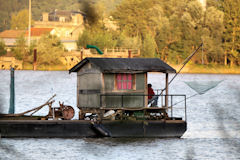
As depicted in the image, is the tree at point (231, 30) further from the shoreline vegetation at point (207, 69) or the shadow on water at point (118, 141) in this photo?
the shadow on water at point (118, 141)

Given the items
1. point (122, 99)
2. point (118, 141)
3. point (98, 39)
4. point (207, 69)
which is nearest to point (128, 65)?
point (122, 99)

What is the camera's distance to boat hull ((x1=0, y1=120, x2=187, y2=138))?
26.2m

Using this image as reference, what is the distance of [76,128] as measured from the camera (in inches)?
1046

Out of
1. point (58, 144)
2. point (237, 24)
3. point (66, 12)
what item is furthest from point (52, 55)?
point (66, 12)

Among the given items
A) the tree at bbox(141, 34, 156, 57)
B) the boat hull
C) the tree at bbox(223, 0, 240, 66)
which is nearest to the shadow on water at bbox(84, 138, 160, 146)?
the boat hull

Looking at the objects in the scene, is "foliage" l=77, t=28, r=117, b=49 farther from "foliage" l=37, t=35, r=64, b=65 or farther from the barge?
the barge

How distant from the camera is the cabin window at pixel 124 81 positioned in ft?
88.0

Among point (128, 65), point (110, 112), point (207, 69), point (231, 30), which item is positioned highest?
point (231, 30)

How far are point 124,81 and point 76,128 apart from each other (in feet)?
10.1

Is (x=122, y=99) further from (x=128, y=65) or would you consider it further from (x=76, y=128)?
(x=76, y=128)

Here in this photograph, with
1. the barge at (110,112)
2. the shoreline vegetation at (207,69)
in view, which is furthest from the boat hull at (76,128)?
the shoreline vegetation at (207,69)

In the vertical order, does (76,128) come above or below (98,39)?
below

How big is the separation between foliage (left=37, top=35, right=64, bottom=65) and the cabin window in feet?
344

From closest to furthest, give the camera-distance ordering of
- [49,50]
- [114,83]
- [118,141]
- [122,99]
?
[122,99], [114,83], [118,141], [49,50]
